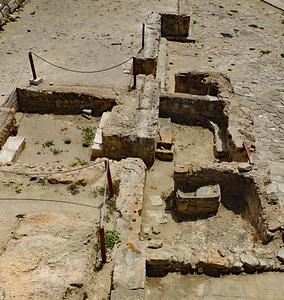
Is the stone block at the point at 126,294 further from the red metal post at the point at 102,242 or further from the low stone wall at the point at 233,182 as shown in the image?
the low stone wall at the point at 233,182

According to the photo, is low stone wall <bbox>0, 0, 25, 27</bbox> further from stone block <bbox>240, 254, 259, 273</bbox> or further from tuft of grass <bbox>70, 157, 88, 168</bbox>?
stone block <bbox>240, 254, 259, 273</bbox>

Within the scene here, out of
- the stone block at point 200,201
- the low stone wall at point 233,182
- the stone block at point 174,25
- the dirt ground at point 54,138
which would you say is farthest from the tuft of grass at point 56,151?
the stone block at point 174,25

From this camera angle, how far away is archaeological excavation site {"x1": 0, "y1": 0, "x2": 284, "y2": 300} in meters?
6.32

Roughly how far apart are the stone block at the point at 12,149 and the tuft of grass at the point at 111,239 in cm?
394

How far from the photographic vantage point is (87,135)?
10.7 meters

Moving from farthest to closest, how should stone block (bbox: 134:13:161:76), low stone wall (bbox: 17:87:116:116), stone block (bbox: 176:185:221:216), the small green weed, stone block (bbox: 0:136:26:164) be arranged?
stone block (bbox: 134:13:161:76), low stone wall (bbox: 17:87:116:116), the small green weed, stone block (bbox: 0:136:26:164), stone block (bbox: 176:185:221:216)

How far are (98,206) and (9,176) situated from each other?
2155mm

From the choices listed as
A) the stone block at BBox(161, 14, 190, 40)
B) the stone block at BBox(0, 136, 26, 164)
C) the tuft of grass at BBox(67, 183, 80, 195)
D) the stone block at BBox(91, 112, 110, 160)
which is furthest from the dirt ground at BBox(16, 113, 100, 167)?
the stone block at BBox(161, 14, 190, 40)

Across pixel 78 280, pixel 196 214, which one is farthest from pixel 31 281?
pixel 196 214

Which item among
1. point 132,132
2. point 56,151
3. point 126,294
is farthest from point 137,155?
point 126,294

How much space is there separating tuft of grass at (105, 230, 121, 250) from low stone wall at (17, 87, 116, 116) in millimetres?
5320

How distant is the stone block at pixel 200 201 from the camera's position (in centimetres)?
838

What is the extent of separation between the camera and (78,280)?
5867 millimetres

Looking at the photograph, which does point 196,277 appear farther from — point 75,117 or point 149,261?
point 75,117
